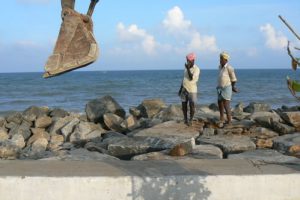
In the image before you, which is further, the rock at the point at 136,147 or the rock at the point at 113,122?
the rock at the point at 113,122

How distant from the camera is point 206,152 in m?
6.48

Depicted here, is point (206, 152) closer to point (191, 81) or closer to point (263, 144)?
point (263, 144)

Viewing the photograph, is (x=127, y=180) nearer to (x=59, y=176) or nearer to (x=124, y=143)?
(x=59, y=176)

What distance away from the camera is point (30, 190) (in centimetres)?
367

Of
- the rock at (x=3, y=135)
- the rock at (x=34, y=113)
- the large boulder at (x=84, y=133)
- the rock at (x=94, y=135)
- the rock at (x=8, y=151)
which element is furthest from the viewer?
the rock at (x=34, y=113)

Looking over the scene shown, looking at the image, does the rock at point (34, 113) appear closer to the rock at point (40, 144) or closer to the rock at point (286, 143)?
the rock at point (40, 144)

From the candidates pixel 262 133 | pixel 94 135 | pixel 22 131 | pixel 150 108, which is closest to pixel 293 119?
pixel 262 133

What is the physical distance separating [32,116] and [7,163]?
377 inches

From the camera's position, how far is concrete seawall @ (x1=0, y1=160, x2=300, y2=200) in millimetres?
3670

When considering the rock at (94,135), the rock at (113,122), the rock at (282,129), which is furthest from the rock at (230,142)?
the rock at (113,122)

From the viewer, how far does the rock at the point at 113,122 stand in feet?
36.1

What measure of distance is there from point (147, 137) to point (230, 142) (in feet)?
4.65

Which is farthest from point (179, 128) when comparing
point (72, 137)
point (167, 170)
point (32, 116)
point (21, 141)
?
point (32, 116)

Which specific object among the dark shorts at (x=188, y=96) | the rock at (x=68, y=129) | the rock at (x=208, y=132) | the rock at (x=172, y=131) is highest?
the dark shorts at (x=188, y=96)
